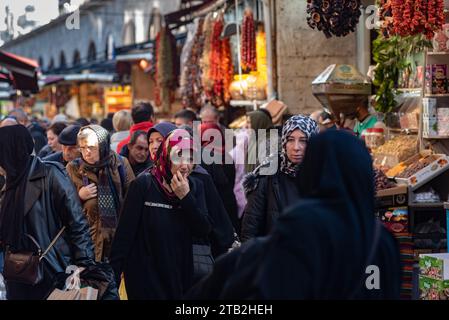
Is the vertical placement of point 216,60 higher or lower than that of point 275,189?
Result: higher

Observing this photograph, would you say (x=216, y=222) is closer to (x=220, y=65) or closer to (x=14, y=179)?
(x=14, y=179)

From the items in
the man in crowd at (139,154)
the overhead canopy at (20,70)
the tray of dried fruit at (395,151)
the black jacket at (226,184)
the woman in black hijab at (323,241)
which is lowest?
the black jacket at (226,184)

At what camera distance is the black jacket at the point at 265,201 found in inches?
246

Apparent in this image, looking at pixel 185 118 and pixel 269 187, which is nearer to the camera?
pixel 269 187

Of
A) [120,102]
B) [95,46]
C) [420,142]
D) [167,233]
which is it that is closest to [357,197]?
[167,233]

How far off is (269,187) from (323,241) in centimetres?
294

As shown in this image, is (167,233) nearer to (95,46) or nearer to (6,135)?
(6,135)

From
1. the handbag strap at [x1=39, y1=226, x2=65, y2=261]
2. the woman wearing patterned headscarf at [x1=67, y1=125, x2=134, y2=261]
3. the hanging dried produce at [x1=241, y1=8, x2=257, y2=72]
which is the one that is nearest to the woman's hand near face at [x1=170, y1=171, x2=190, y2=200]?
the handbag strap at [x1=39, y1=226, x2=65, y2=261]

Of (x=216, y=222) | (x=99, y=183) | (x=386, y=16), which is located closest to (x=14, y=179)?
(x=216, y=222)

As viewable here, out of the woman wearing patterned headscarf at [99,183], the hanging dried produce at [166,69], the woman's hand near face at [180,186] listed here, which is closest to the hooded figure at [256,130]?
the woman wearing patterned headscarf at [99,183]

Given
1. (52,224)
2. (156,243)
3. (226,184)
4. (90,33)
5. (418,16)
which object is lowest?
(226,184)

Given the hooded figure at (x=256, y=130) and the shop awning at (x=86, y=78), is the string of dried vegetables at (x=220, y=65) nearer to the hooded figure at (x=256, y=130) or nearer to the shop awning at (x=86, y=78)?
the hooded figure at (x=256, y=130)

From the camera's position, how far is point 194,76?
643 inches

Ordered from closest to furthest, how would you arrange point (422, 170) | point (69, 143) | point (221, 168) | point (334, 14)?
point (422, 170)
point (69, 143)
point (221, 168)
point (334, 14)
